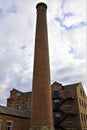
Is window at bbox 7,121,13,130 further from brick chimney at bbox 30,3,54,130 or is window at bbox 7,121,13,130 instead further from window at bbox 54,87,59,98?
window at bbox 54,87,59,98

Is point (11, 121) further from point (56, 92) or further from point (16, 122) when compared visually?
point (56, 92)

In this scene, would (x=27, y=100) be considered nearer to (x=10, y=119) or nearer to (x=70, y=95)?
(x=70, y=95)

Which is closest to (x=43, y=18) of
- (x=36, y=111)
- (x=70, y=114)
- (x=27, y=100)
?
(x=36, y=111)

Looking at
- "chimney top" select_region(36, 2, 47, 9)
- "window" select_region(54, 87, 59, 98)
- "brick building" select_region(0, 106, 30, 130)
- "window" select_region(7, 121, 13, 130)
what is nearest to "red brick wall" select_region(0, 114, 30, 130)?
"brick building" select_region(0, 106, 30, 130)

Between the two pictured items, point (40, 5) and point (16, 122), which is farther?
point (40, 5)

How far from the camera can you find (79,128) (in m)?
29.3

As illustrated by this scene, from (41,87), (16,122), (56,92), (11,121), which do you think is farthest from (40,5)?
(56,92)

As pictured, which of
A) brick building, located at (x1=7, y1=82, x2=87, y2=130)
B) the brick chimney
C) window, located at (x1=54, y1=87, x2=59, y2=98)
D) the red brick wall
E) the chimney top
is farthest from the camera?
window, located at (x1=54, y1=87, x2=59, y2=98)

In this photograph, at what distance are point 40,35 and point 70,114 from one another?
51.7ft

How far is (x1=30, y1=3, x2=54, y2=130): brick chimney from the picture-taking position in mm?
19531

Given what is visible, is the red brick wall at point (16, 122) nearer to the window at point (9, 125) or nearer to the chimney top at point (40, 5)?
the window at point (9, 125)

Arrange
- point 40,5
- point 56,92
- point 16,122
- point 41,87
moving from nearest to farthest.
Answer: point 41,87 → point 16,122 → point 40,5 → point 56,92

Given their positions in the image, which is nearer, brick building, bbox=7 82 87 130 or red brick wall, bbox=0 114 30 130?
red brick wall, bbox=0 114 30 130

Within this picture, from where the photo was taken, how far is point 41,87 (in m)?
20.5
